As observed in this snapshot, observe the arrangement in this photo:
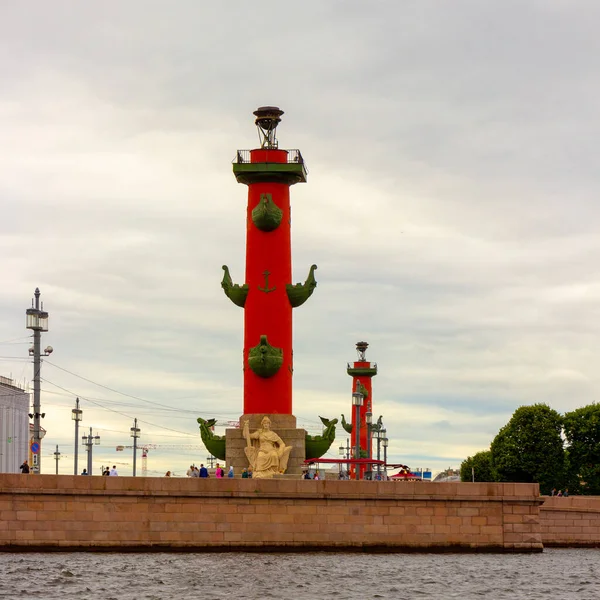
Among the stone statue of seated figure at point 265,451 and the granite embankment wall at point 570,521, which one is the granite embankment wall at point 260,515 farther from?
the granite embankment wall at point 570,521

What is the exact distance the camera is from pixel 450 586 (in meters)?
29.5

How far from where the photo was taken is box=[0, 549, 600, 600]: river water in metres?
27.4

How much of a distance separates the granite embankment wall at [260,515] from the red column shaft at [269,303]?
6818 millimetres

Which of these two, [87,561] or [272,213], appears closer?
[87,561]

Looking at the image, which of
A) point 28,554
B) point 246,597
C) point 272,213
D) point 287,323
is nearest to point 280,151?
point 272,213

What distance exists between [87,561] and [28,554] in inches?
95.3

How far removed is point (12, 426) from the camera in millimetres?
97062

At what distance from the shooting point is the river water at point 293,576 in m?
27.4

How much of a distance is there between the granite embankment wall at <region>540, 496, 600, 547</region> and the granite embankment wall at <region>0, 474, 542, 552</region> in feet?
23.5

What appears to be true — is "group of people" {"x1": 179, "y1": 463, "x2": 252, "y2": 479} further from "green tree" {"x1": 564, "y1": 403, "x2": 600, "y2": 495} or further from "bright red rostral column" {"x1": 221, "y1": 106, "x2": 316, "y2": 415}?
"green tree" {"x1": 564, "y1": 403, "x2": 600, "y2": 495}

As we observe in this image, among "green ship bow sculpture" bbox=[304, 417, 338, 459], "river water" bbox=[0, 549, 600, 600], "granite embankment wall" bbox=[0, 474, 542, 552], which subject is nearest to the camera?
"river water" bbox=[0, 549, 600, 600]

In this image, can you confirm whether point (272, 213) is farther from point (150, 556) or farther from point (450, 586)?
point (450, 586)

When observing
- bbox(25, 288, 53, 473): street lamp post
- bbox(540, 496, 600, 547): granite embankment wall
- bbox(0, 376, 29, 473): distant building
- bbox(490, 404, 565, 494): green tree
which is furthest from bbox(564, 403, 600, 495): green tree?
bbox(0, 376, 29, 473): distant building

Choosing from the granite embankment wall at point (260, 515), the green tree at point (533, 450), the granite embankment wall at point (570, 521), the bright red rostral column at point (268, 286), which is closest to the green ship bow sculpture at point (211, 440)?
the bright red rostral column at point (268, 286)
